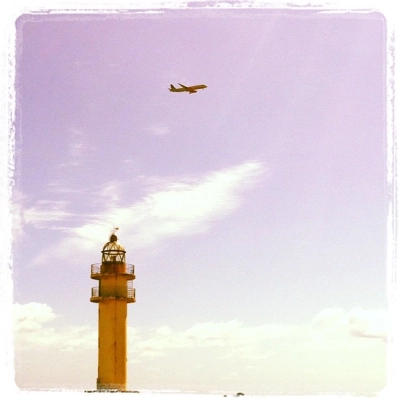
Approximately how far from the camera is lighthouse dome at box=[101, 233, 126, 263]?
3931 cm

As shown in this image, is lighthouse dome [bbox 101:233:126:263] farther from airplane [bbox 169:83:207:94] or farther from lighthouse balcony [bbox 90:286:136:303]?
airplane [bbox 169:83:207:94]

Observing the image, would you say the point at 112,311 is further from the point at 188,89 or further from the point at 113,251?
the point at 188,89

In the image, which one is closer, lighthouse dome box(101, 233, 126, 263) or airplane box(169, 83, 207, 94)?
airplane box(169, 83, 207, 94)

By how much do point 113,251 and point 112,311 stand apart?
3.39m

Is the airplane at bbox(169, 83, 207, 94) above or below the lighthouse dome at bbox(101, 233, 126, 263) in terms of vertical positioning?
above

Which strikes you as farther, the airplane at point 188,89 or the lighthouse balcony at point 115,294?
the lighthouse balcony at point 115,294

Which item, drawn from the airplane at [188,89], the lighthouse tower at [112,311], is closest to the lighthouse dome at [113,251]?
the lighthouse tower at [112,311]

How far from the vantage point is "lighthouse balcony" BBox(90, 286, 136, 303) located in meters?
38.6

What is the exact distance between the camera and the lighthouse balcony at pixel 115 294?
38.6m

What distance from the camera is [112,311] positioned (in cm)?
3862

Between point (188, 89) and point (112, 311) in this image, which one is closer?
point (188, 89)

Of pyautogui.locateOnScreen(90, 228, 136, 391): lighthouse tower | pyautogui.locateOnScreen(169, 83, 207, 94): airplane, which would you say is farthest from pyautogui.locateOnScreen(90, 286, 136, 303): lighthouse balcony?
pyautogui.locateOnScreen(169, 83, 207, 94): airplane

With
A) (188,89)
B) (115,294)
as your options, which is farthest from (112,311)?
(188,89)

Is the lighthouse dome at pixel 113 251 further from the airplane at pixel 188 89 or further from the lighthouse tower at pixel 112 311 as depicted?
the airplane at pixel 188 89
